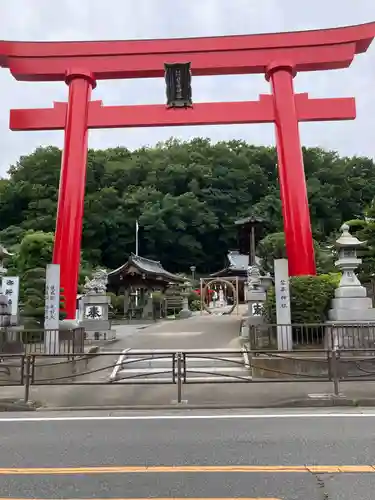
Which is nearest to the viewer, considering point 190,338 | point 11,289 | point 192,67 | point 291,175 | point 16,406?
point 16,406

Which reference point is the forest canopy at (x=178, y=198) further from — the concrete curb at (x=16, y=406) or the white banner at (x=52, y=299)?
the concrete curb at (x=16, y=406)

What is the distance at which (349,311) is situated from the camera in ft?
37.4

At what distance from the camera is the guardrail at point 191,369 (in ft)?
27.2

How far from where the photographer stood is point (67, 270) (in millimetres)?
15555

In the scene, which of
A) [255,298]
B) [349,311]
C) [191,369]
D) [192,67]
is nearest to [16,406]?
[191,369]

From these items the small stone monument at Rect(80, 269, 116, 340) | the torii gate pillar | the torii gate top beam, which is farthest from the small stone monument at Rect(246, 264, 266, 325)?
the torii gate top beam

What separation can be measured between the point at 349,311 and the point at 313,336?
→ 3.52 ft

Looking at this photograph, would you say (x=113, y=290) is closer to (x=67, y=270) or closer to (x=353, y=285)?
(x=67, y=270)

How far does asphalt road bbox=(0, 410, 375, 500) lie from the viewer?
148 inches

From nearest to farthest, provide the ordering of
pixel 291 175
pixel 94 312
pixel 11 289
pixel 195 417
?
pixel 195 417, pixel 11 289, pixel 291 175, pixel 94 312

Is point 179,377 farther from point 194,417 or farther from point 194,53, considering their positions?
point 194,53

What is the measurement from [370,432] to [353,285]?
659cm

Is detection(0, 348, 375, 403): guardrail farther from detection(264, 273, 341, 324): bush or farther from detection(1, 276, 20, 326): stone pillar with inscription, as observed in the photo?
detection(1, 276, 20, 326): stone pillar with inscription

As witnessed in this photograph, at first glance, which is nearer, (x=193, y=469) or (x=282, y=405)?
(x=193, y=469)
